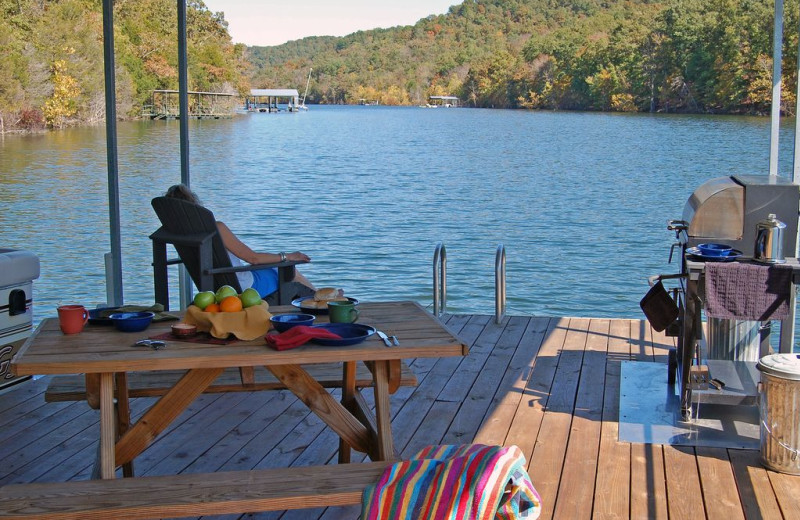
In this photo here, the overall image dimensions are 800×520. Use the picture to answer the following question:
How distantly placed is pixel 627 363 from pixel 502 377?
2.23ft

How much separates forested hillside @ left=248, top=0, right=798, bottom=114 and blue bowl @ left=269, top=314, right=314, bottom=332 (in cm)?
3446

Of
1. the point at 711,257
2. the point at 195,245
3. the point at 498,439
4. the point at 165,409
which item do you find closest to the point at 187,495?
the point at 165,409

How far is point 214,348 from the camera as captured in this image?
7.86ft

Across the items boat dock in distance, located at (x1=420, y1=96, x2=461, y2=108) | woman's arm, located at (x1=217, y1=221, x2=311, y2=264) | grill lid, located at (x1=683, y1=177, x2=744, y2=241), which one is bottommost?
woman's arm, located at (x1=217, y1=221, x2=311, y2=264)

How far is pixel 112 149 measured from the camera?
4.63m

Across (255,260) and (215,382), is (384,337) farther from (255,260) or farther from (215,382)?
(255,260)

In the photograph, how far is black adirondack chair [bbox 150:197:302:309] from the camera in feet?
14.0

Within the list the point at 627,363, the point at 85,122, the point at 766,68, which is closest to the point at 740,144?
the point at 766,68

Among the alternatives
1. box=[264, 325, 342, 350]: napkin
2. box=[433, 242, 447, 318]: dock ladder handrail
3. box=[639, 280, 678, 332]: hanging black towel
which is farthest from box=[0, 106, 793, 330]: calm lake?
box=[264, 325, 342, 350]: napkin

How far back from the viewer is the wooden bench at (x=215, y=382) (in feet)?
9.71

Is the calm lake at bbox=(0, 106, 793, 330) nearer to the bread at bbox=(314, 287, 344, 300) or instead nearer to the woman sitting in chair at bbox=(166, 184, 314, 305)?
the woman sitting in chair at bbox=(166, 184, 314, 305)

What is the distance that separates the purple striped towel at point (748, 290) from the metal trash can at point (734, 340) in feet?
1.76

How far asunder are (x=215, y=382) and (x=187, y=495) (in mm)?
1047

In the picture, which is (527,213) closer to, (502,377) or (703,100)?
(502,377)
